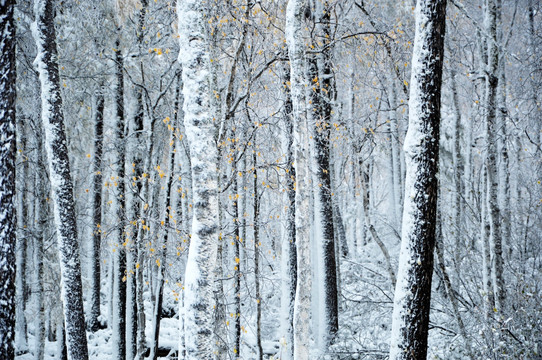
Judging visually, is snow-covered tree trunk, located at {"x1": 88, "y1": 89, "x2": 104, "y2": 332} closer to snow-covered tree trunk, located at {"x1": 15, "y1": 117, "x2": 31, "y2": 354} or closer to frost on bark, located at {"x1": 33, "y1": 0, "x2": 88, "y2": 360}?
snow-covered tree trunk, located at {"x1": 15, "y1": 117, "x2": 31, "y2": 354}

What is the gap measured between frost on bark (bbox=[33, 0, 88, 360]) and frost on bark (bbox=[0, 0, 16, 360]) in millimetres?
2286

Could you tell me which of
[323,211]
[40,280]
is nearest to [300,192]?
[323,211]

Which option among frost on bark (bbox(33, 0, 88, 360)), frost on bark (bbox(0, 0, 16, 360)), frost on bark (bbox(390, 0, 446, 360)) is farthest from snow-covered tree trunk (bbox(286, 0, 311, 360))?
frost on bark (bbox(33, 0, 88, 360))

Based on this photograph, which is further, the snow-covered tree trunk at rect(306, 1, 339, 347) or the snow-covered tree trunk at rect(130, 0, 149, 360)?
the snow-covered tree trunk at rect(306, 1, 339, 347)

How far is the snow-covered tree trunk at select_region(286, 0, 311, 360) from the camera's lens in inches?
201

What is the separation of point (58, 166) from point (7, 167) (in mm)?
2394

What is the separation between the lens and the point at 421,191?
17.5ft

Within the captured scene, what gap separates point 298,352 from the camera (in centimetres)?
500

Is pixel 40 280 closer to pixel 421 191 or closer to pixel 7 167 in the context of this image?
pixel 7 167

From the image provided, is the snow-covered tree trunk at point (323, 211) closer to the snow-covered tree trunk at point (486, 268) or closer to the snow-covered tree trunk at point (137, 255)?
the snow-covered tree trunk at point (486, 268)

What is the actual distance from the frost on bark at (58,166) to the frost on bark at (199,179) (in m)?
4.22

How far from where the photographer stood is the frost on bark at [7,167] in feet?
15.5

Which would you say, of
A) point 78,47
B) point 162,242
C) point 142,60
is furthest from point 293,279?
point 78,47

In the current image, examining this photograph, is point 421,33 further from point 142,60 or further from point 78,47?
point 78,47
